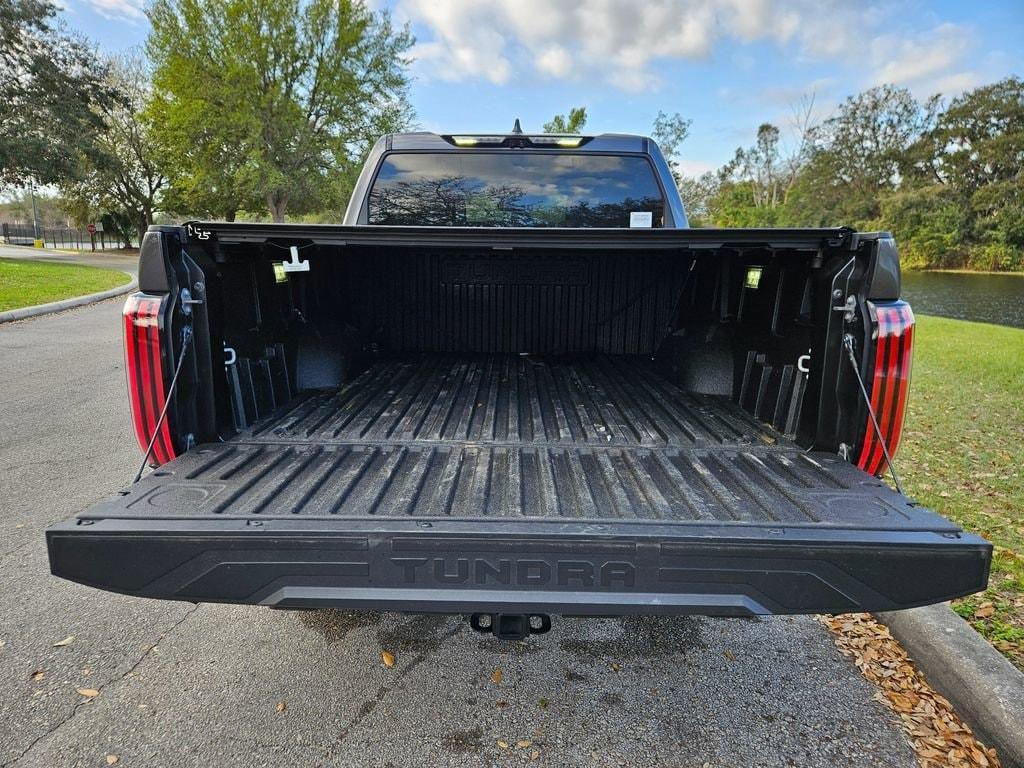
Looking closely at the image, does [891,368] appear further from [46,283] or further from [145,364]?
[46,283]

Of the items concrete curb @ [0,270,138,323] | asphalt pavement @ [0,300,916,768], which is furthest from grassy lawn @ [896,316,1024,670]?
concrete curb @ [0,270,138,323]

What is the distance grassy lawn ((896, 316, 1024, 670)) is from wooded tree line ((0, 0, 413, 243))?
92.9ft

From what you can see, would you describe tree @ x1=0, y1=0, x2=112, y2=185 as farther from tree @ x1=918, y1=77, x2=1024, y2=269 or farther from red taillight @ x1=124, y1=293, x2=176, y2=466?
A: tree @ x1=918, y1=77, x2=1024, y2=269

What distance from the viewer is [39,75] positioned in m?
26.5

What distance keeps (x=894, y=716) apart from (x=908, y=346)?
1.35 meters

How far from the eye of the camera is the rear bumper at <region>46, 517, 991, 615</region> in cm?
164

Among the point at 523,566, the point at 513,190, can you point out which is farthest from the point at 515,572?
the point at 513,190

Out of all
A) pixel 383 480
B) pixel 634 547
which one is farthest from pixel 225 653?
pixel 634 547

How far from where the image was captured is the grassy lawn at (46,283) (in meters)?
13.6

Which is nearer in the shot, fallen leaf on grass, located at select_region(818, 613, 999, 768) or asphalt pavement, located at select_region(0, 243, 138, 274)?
fallen leaf on grass, located at select_region(818, 613, 999, 768)

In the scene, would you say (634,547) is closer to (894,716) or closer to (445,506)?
(445,506)

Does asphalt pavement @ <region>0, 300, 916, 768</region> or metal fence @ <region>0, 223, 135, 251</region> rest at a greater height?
metal fence @ <region>0, 223, 135, 251</region>

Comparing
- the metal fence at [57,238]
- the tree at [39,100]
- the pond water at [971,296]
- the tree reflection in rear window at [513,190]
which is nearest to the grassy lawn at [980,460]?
the tree reflection in rear window at [513,190]

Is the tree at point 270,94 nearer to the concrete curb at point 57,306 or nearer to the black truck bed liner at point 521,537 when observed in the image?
the concrete curb at point 57,306
